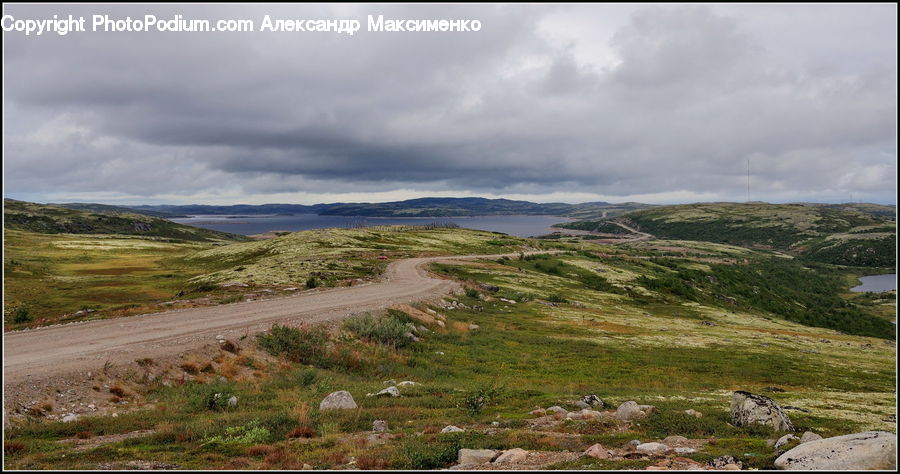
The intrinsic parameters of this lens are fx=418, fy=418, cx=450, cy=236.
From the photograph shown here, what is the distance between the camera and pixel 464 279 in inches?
3209

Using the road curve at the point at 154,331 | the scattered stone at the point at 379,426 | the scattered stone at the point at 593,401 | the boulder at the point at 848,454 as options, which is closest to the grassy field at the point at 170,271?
the road curve at the point at 154,331

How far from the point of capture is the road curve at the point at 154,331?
24.0 m

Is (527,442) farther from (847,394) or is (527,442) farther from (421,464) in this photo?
(847,394)

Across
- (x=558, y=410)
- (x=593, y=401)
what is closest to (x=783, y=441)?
(x=593, y=401)

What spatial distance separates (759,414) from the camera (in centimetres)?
1812

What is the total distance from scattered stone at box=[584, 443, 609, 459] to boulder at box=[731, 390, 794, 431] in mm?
8889

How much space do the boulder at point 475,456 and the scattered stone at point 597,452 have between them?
120 inches

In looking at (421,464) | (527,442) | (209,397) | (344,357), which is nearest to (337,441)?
(421,464)

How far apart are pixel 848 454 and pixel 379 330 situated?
30.0 m

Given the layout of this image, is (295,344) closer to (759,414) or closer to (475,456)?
(475,456)

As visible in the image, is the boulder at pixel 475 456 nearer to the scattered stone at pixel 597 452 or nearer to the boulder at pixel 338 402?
the scattered stone at pixel 597 452

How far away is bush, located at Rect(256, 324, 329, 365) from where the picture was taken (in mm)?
30375

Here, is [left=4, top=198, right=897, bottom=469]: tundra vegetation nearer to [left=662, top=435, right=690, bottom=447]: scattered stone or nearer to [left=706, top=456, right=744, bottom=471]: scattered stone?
[left=706, top=456, right=744, bottom=471]: scattered stone

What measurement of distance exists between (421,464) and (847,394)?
32.4m
